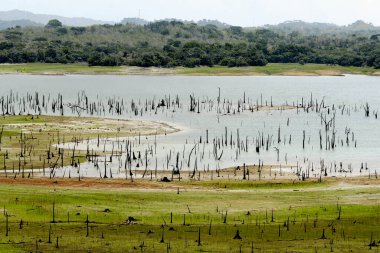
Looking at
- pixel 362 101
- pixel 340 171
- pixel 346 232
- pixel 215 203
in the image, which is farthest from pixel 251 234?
pixel 362 101

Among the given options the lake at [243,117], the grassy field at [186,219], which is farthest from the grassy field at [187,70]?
the grassy field at [186,219]

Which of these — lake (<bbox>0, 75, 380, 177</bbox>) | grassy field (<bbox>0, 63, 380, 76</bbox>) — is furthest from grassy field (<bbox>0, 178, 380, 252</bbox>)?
grassy field (<bbox>0, 63, 380, 76</bbox>)

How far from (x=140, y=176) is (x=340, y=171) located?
1474 centimetres

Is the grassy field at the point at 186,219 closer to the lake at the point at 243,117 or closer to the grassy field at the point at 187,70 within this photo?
the lake at the point at 243,117

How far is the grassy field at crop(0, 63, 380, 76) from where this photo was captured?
612 ft

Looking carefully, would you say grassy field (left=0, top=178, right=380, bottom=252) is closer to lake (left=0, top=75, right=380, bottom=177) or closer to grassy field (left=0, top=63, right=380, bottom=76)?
lake (left=0, top=75, right=380, bottom=177)

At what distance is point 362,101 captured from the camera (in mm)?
133250

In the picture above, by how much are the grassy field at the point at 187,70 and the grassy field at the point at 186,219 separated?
138 m

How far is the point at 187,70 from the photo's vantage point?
18925 centimetres

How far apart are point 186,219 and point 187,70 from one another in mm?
152282

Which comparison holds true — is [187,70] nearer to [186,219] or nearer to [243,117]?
[243,117]

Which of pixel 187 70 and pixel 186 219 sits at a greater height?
pixel 186 219

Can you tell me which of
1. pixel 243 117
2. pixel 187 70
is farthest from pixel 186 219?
pixel 187 70

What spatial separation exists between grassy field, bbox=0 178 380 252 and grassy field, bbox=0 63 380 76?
454ft
